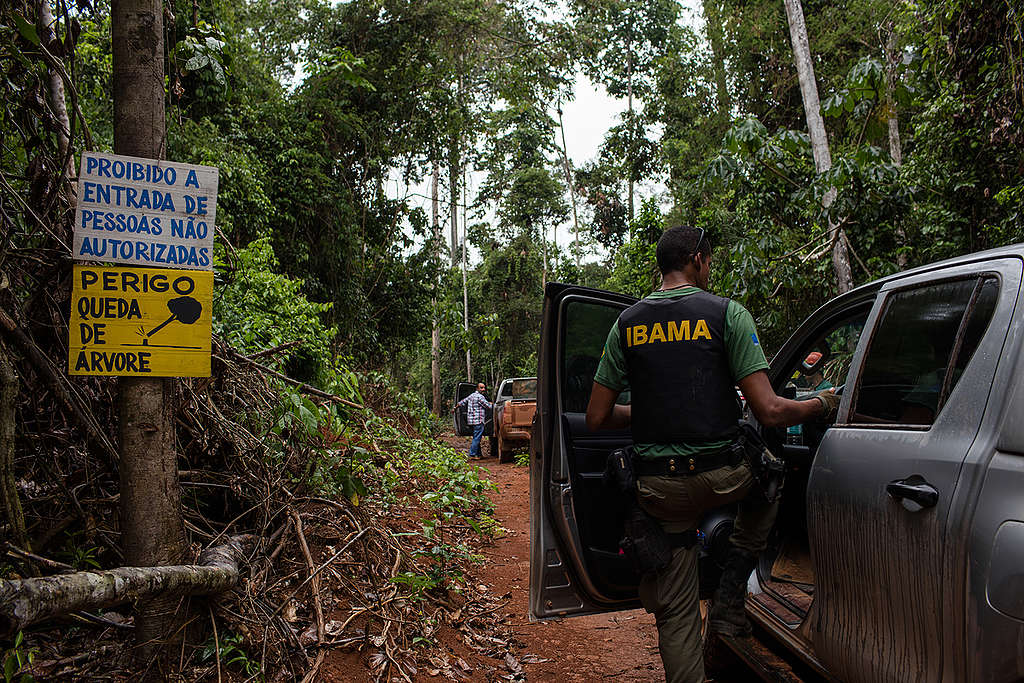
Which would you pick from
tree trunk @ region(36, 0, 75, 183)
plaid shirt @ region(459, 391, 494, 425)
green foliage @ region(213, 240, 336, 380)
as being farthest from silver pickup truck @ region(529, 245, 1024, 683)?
plaid shirt @ region(459, 391, 494, 425)

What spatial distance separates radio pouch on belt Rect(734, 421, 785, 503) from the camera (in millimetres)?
3053

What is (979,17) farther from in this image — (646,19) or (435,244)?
(646,19)

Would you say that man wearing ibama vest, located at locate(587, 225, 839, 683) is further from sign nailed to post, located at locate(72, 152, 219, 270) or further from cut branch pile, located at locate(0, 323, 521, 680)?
sign nailed to post, located at locate(72, 152, 219, 270)

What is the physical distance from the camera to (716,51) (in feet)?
68.4

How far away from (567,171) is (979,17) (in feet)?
86.8

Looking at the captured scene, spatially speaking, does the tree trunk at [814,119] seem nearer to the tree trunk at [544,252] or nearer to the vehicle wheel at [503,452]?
the vehicle wheel at [503,452]

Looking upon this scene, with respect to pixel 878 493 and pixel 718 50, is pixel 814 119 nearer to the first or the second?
pixel 718 50

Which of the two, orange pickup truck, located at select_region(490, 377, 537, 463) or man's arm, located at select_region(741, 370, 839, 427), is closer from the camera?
man's arm, located at select_region(741, 370, 839, 427)

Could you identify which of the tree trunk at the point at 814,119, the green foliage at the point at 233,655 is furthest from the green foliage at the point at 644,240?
the green foliage at the point at 233,655

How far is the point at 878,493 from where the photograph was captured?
7.97 feet

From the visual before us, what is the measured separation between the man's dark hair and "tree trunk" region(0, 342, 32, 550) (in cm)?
277

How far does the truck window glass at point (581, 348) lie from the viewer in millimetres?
3676

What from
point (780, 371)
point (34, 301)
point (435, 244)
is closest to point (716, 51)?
point (435, 244)

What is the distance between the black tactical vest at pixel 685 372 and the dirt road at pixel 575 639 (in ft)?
6.42
